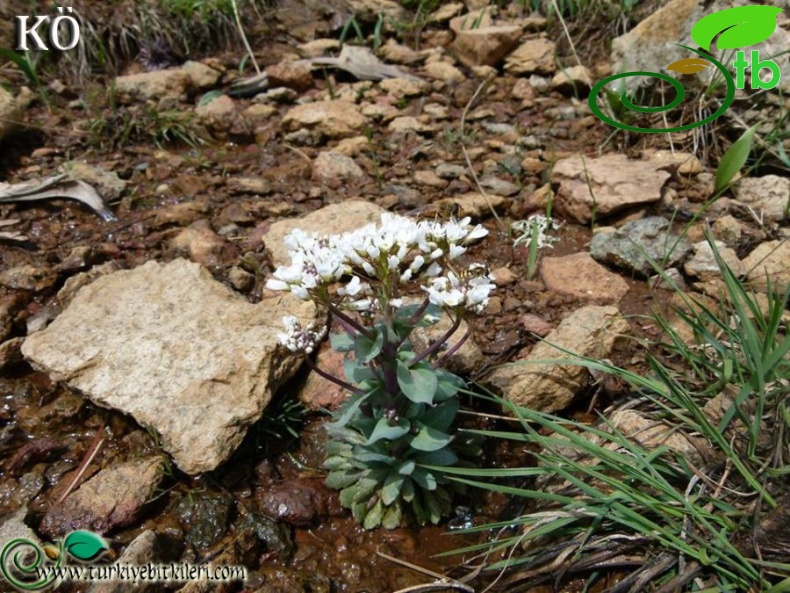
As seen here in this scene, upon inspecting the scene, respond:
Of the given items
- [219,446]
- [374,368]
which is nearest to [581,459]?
[374,368]

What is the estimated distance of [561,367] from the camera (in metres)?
2.64

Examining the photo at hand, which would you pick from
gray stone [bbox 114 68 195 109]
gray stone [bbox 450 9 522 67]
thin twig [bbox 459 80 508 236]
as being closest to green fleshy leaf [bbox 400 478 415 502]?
thin twig [bbox 459 80 508 236]

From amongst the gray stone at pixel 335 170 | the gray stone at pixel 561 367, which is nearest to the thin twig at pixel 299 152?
the gray stone at pixel 335 170

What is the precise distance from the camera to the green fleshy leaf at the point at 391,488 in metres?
2.30

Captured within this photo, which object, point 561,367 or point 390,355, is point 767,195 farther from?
point 390,355

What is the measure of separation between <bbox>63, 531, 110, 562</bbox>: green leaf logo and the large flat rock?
1.30 feet

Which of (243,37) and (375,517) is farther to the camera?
(243,37)

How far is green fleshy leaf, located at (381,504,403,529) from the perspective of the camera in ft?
7.91

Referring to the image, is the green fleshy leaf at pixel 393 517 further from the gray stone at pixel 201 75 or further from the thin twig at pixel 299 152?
the gray stone at pixel 201 75

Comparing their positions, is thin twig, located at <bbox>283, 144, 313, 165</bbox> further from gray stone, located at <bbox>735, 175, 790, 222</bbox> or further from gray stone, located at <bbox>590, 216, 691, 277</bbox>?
gray stone, located at <bbox>735, 175, 790, 222</bbox>

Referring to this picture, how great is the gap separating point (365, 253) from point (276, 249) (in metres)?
1.48

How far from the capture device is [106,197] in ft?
12.5

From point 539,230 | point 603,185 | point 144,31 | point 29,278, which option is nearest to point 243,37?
point 144,31

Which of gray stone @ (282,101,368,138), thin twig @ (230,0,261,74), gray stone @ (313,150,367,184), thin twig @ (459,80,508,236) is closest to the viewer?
thin twig @ (459,80,508,236)
